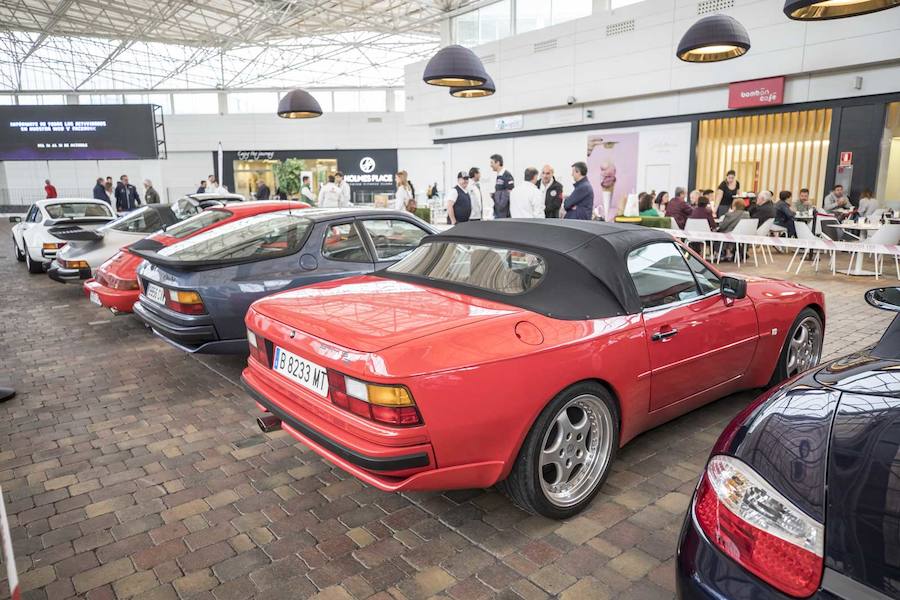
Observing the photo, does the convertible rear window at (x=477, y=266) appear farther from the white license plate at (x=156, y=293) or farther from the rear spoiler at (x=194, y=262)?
the white license plate at (x=156, y=293)

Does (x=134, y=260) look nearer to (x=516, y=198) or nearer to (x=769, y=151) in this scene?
(x=516, y=198)

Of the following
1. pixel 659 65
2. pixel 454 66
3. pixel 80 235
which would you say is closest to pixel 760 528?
pixel 80 235

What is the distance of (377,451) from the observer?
2.22 m

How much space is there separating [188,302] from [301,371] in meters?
2.11

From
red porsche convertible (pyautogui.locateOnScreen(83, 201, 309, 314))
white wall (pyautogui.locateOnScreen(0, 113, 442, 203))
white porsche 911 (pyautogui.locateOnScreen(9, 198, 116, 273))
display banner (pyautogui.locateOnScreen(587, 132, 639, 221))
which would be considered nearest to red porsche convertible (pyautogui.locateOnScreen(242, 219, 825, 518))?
red porsche convertible (pyautogui.locateOnScreen(83, 201, 309, 314))

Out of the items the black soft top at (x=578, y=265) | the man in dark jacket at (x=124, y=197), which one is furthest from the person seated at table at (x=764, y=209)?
the man in dark jacket at (x=124, y=197)

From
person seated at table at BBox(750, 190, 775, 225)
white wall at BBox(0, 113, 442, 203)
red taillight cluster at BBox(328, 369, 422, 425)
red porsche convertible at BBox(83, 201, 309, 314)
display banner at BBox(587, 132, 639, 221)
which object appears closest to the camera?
red taillight cluster at BBox(328, 369, 422, 425)

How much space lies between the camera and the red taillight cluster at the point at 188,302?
4.27 meters

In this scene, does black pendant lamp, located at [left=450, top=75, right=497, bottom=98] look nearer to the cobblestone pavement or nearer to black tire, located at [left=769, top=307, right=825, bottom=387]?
black tire, located at [left=769, top=307, right=825, bottom=387]

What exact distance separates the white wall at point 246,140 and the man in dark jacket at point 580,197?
89.8 ft

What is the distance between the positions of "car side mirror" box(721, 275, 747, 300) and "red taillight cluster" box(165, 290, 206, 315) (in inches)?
138

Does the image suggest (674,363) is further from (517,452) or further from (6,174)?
(6,174)

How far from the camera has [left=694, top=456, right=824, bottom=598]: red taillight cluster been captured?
1.28 m

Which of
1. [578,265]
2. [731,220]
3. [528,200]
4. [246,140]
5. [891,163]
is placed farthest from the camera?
[246,140]
